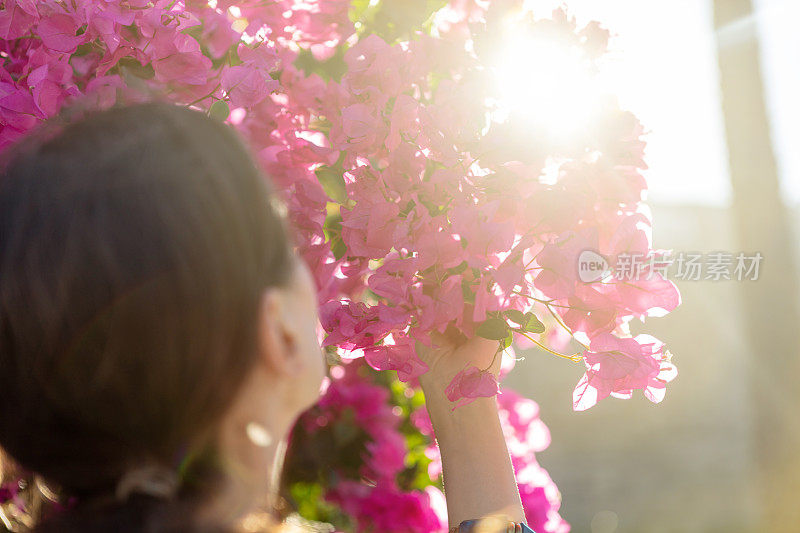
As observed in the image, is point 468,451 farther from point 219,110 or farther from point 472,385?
point 219,110

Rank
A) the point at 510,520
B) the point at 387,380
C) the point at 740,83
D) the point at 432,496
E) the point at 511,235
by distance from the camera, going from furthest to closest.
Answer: the point at 740,83, the point at 387,380, the point at 432,496, the point at 510,520, the point at 511,235

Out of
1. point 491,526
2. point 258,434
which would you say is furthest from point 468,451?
point 258,434

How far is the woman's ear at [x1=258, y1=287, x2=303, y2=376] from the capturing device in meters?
0.89

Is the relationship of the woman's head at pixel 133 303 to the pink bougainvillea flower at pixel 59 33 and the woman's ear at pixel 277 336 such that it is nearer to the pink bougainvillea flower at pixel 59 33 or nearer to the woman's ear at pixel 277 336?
the woman's ear at pixel 277 336

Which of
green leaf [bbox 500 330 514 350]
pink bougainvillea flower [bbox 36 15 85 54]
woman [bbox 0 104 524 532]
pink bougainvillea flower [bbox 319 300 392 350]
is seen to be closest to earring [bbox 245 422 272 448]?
woman [bbox 0 104 524 532]

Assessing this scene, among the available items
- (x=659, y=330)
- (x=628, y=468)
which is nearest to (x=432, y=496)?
(x=628, y=468)

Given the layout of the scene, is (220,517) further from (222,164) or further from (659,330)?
(659,330)

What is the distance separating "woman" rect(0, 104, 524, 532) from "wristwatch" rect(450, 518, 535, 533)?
427mm

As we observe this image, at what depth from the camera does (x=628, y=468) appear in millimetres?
7500

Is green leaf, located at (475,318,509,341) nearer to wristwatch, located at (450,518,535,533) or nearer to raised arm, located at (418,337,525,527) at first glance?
raised arm, located at (418,337,525,527)

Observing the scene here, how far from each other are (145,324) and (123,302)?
3 centimetres

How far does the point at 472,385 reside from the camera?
3.92 ft

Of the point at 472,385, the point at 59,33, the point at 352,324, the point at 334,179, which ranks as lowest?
the point at 472,385

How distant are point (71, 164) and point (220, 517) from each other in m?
0.38
